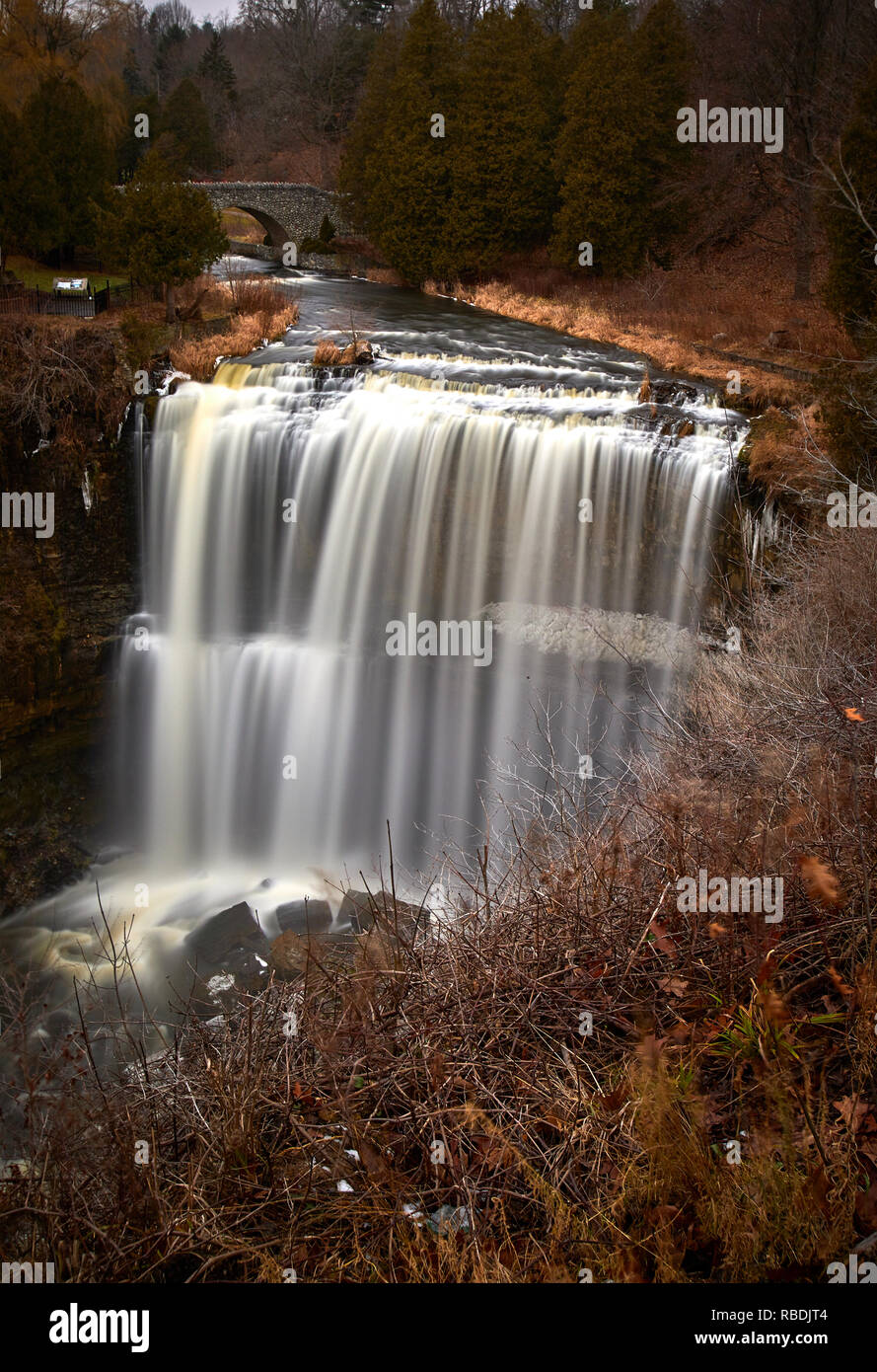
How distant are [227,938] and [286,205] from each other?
34986 mm

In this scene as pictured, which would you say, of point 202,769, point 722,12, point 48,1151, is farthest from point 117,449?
point 722,12

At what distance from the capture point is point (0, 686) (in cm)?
1312

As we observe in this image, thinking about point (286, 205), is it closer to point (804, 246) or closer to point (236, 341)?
point (804, 246)

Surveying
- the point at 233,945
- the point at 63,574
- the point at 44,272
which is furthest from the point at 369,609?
the point at 44,272

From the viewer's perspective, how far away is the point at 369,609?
43.7 feet

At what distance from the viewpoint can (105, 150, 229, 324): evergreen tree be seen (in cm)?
1650

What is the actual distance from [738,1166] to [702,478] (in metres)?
10.1

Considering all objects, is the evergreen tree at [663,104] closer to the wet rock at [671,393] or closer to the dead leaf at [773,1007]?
the wet rock at [671,393]

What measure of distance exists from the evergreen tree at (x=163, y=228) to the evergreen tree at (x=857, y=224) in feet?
34.4

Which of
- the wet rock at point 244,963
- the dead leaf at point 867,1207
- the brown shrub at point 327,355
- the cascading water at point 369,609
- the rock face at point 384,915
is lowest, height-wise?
the wet rock at point 244,963

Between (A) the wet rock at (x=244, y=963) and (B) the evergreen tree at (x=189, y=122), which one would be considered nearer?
(A) the wet rock at (x=244, y=963)

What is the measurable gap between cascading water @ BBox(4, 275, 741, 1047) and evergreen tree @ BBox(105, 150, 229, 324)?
379 cm

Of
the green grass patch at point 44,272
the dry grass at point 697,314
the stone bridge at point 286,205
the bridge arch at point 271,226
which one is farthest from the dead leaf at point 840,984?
the bridge arch at point 271,226

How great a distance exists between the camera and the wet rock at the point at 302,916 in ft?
34.8
